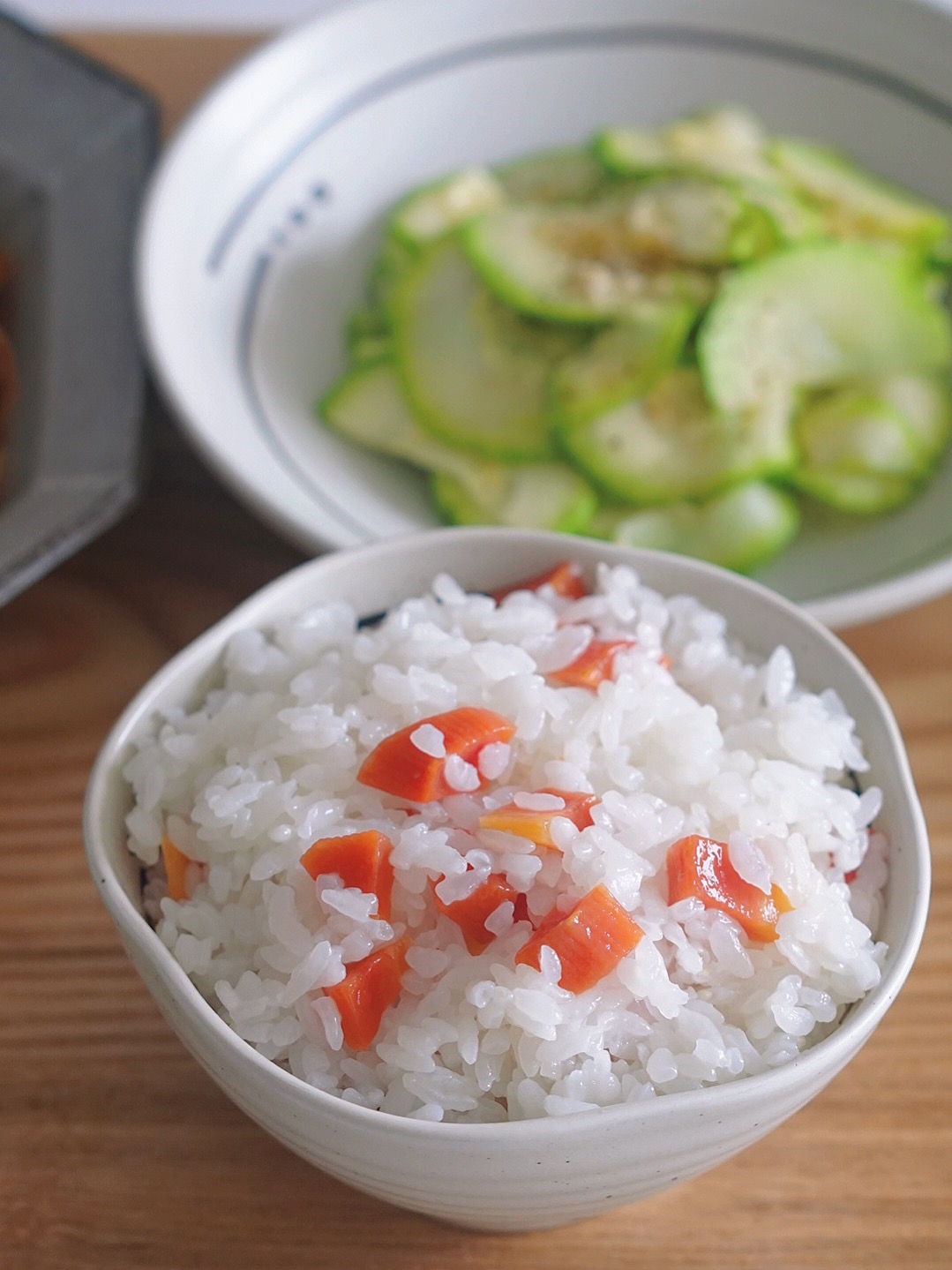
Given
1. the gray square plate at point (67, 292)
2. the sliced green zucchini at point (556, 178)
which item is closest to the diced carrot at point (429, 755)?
the gray square plate at point (67, 292)

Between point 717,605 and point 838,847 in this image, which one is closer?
point 838,847

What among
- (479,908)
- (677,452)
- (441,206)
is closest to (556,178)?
(441,206)

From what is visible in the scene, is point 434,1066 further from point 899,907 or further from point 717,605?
point 717,605

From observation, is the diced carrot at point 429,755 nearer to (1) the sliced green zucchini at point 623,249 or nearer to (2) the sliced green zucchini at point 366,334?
(1) the sliced green zucchini at point 623,249

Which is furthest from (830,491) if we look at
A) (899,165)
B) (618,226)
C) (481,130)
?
(481,130)

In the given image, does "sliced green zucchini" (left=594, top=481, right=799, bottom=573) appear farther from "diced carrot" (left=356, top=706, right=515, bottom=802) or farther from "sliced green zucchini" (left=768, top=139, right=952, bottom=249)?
"diced carrot" (left=356, top=706, right=515, bottom=802)

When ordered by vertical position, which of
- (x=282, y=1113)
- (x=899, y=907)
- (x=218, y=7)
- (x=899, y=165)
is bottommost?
(x=218, y=7)

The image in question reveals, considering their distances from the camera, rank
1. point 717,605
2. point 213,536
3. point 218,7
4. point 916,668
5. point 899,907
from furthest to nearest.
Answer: point 218,7, point 213,536, point 916,668, point 717,605, point 899,907

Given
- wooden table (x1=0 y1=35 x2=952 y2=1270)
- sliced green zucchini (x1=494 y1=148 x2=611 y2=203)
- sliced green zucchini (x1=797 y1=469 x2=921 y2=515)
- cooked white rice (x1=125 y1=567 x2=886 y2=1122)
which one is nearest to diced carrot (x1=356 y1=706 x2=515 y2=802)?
cooked white rice (x1=125 y1=567 x2=886 y2=1122)
